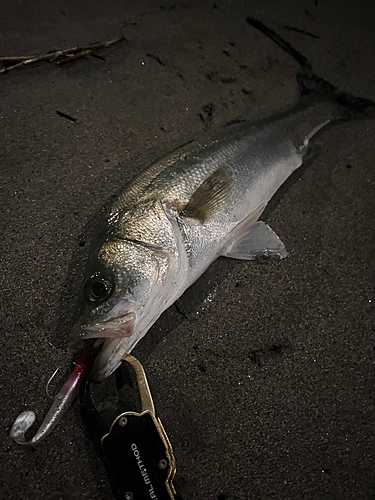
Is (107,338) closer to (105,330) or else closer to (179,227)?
(105,330)

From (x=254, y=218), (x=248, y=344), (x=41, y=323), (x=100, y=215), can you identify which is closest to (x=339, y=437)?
(x=248, y=344)

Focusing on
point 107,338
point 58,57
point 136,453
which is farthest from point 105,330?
point 58,57

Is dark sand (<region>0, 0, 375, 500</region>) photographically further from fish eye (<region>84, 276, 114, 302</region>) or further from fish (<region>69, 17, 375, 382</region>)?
fish eye (<region>84, 276, 114, 302</region>)

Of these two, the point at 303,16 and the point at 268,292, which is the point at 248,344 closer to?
the point at 268,292

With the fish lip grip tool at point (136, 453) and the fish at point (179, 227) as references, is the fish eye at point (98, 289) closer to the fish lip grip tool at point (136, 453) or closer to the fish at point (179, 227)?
the fish at point (179, 227)

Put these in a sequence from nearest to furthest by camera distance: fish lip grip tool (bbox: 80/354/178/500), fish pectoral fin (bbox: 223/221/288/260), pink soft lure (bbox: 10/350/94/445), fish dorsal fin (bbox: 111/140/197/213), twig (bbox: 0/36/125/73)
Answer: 1. fish lip grip tool (bbox: 80/354/178/500)
2. pink soft lure (bbox: 10/350/94/445)
3. fish dorsal fin (bbox: 111/140/197/213)
4. fish pectoral fin (bbox: 223/221/288/260)
5. twig (bbox: 0/36/125/73)

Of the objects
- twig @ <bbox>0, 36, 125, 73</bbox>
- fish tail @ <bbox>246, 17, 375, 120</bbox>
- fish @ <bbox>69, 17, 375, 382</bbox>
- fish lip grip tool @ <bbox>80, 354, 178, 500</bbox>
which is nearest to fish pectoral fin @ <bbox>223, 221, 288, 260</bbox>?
fish @ <bbox>69, 17, 375, 382</bbox>

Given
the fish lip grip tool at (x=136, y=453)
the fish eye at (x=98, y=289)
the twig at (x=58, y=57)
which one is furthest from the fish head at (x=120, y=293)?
the twig at (x=58, y=57)
